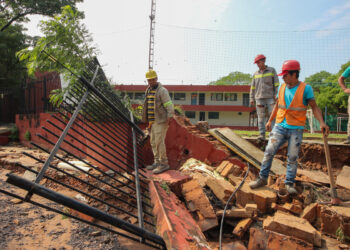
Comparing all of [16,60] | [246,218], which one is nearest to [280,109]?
[246,218]

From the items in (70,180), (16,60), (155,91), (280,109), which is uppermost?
(16,60)

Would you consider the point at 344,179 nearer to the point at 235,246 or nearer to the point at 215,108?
the point at 235,246

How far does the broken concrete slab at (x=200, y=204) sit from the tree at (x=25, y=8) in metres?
15.5

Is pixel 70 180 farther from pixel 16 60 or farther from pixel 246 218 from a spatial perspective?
pixel 16 60

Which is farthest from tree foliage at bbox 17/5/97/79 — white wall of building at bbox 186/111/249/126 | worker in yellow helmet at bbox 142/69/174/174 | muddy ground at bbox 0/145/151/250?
white wall of building at bbox 186/111/249/126

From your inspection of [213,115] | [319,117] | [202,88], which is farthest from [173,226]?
[213,115]

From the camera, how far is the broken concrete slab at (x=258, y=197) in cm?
278

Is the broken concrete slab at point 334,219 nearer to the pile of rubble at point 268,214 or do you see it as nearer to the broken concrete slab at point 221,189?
the pile of rubble at point 268,214

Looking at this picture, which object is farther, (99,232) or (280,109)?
(280,109)

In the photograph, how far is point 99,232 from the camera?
217cm

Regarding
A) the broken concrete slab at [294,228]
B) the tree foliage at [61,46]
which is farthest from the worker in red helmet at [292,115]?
the tree foliage at [61,46]

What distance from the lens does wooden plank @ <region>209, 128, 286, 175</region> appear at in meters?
3.82

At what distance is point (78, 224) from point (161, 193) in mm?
1018

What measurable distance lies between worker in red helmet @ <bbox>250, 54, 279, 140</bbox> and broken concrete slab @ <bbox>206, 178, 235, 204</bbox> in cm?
220
